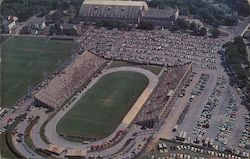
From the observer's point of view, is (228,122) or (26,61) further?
(26,61)

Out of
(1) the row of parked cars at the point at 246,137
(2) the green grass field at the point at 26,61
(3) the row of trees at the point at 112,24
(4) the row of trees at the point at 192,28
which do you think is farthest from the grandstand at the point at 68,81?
(1) the row of parked cars at the point at 246,137

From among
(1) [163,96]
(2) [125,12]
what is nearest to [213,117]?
(1) [163,96]

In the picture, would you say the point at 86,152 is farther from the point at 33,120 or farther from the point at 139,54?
the point at 139,54

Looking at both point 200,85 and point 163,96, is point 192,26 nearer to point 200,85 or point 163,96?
point 200,85

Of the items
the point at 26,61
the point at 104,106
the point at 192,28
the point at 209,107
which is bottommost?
the point at 26,61

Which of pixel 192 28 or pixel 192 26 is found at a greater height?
pixel 192 26

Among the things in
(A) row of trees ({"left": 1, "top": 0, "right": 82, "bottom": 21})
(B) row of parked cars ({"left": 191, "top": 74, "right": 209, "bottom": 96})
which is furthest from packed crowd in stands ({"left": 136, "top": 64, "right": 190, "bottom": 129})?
(A) row of trees ({"left": 1, "top": 0, "right": 82, "bottom": 21})

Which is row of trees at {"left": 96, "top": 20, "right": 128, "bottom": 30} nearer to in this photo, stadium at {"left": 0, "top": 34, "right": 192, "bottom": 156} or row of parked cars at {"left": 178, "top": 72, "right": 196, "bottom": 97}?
stadium at {"left": 0, "top": 34, "right": 192, "bottom": 156}
